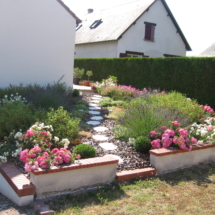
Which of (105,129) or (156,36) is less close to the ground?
(156,36)

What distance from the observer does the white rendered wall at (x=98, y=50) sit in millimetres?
20625

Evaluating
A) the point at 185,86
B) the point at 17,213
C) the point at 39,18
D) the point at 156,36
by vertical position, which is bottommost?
the point at 17,213

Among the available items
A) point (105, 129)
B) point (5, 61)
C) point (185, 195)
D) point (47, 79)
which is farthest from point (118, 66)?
point (185, 195)

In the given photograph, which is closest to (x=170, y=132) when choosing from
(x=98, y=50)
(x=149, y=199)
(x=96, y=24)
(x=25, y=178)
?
(x=149, y=199)

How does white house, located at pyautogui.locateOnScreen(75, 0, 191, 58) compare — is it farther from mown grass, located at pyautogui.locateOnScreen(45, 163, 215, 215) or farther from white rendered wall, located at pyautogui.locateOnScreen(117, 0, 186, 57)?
mown grass, located at pyautogui.locateOnScreen(45, 163, 215, 215)

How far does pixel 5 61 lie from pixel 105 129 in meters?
4.68

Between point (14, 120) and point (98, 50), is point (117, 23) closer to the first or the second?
point (98, 50)

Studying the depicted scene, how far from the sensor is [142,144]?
195 inches

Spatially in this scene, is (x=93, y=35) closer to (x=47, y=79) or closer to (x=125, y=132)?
(x=47, y=79)

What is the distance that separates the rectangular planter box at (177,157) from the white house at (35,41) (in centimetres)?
639

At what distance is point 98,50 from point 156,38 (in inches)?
190

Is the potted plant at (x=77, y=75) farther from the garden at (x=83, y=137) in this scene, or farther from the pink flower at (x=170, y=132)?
the pink flower at (x=170, y=132)

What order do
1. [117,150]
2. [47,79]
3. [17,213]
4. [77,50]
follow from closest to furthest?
[17,213]
[117,150]
[47,79]
[77,50]

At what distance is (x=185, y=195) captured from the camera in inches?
150
